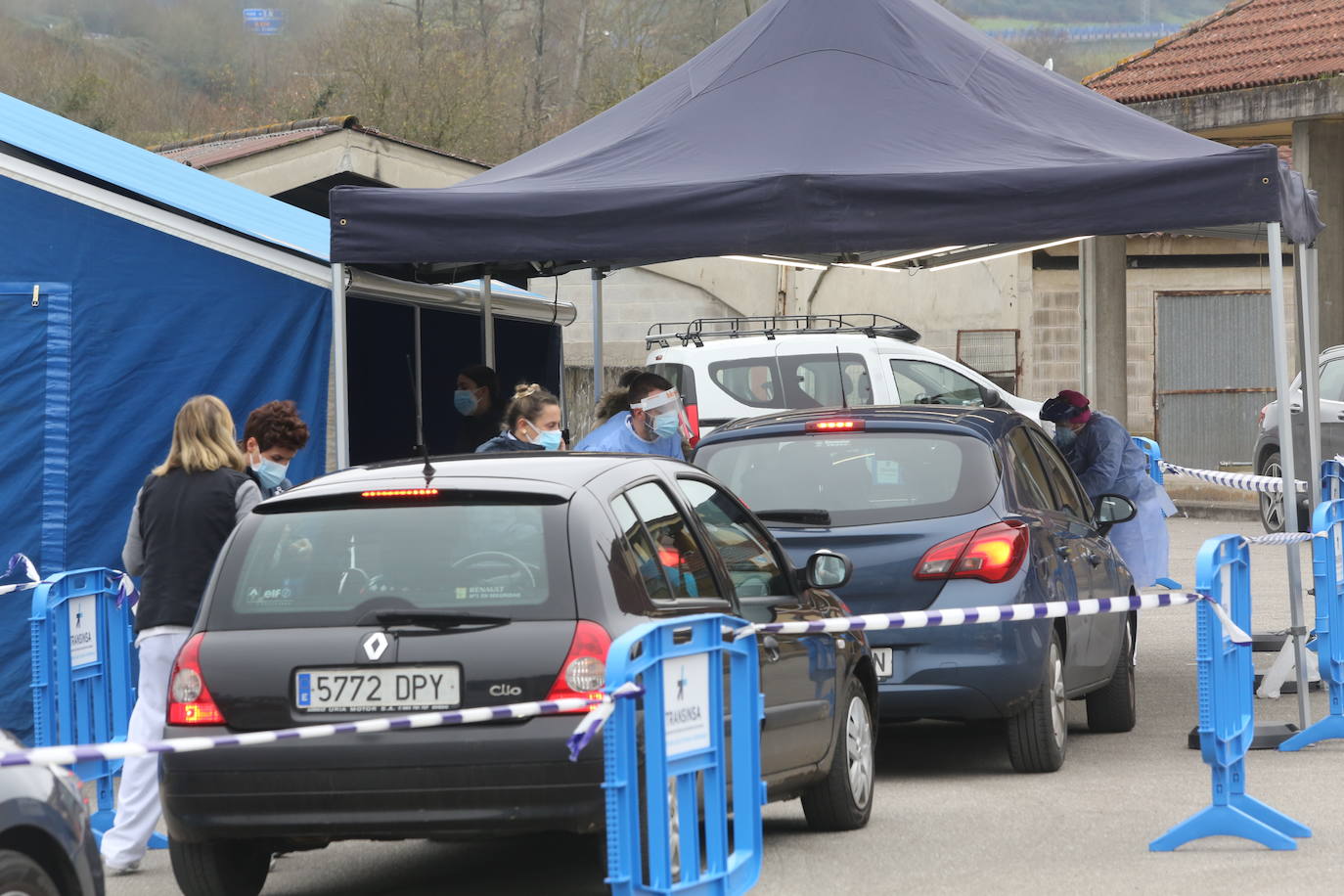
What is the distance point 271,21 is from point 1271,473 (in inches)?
1992

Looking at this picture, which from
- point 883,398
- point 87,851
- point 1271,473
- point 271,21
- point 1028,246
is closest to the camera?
point 87,851

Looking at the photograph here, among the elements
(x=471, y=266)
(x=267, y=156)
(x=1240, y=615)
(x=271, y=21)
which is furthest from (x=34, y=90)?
(x=1240, y=615)

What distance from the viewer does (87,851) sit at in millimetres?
4461

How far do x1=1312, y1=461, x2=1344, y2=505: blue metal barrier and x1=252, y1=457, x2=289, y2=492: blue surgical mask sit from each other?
5.65 metres

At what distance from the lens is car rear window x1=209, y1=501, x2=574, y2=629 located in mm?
5559

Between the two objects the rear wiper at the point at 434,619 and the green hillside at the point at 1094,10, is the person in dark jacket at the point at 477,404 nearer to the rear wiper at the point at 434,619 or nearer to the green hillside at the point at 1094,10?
the rear wiper at the point at 434,619

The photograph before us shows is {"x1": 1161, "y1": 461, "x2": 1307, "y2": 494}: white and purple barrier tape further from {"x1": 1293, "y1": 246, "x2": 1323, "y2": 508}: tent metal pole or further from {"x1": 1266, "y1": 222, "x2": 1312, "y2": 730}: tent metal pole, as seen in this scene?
{"x1": 1266, "y1": 222, "x2": 1312, "y2": 730}: tent metal pole

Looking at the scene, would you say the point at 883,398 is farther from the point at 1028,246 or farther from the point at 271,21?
the point at 271,21

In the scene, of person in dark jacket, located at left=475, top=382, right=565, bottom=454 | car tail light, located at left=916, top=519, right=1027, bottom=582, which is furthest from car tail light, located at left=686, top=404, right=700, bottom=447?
car tail light, located at left=916, top=519, right=1027, bottom=582

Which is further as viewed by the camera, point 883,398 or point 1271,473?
point 1271,473

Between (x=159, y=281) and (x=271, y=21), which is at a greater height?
(x=271, y=21)

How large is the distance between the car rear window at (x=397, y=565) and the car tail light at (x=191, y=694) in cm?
12

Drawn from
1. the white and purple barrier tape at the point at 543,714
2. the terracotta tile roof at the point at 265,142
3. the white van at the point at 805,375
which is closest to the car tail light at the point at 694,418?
the white van at the point at 805,375

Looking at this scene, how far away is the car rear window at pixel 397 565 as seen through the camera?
556cm
